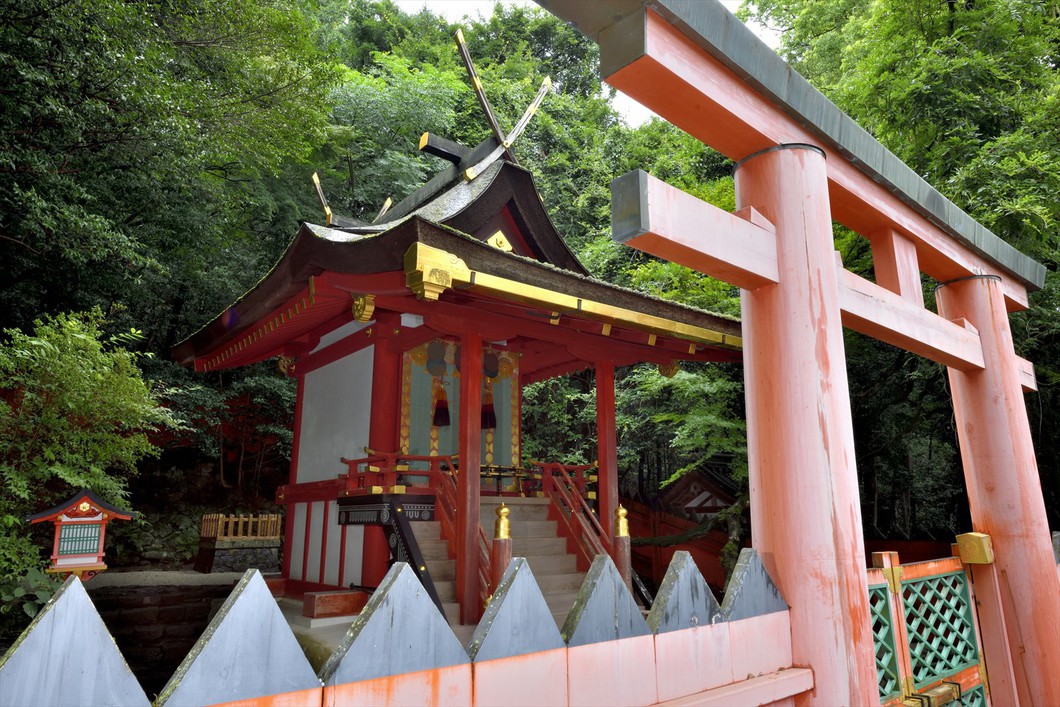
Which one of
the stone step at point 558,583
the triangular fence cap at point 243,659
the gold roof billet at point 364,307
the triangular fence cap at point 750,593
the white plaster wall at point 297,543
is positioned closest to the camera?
the triangular fence cap at point 243,659

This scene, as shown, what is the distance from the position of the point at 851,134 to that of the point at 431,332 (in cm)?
452

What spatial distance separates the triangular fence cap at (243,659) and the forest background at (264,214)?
5.94 meters

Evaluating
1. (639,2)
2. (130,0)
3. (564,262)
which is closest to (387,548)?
(564,262)

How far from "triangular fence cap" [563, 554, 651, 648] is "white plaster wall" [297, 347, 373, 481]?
17.1ft

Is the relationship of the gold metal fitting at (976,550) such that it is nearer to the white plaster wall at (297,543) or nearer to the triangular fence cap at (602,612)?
the triangular fence cap at (602,612)

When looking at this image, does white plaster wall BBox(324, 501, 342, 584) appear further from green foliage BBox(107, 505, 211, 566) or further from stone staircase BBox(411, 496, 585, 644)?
green foliage BBox(107, 505, 211, 566)

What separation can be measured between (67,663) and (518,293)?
164 inches

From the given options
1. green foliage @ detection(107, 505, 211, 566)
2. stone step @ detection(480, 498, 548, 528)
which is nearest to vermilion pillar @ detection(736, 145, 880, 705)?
stone step @ detection(480, 498, 548, 528)

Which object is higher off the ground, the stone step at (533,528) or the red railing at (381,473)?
the red railing at (381,473)

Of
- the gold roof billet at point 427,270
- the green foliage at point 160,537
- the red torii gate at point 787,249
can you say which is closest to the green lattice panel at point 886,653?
the red torii gate at point 787,249

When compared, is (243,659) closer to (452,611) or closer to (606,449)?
(452,611)

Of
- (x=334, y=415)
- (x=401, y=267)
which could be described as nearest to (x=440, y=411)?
(x=334, y=415)

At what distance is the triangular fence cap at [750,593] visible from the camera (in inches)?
98.2

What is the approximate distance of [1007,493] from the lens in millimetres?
4324
